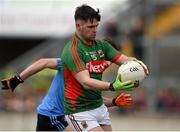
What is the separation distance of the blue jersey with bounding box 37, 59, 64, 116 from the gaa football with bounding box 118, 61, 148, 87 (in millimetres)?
1204

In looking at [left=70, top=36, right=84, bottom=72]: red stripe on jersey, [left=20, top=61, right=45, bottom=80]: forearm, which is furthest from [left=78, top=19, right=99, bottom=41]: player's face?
[left=20, top=61, right=45, bottom=80]: forearm

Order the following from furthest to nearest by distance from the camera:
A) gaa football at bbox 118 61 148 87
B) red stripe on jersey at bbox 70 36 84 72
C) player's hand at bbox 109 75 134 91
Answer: red stripe on jersey at bbox 70 36 84 72
gaa football at bbox 118 61 148 87
player's hand at bbox 109 75 134 91

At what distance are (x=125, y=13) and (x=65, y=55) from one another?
13.9m

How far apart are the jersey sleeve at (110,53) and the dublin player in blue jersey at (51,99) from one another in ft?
1.74

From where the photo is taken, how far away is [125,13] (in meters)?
23.3

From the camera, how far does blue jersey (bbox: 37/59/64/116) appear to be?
1027 centimetres

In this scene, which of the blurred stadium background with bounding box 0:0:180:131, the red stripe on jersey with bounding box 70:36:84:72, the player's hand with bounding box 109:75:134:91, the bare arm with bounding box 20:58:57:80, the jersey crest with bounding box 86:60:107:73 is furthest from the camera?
the blurred stadium background with bounding box 0:0:180:131

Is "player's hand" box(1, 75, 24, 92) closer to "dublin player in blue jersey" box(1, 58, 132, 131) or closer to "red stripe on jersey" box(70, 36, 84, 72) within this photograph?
"dublin player in blue jersey" box(1, 58, 132, 131)

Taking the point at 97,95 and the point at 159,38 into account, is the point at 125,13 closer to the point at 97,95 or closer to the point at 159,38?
the point at 159,38

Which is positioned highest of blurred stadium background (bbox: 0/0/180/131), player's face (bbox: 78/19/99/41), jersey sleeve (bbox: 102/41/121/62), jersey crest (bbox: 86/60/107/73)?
player's face (bbox: 78/19/99/41)

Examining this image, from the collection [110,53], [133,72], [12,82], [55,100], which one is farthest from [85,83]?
[12,82]

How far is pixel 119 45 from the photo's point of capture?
21.9 m

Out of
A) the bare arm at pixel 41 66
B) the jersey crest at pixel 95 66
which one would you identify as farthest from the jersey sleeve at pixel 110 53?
the bare arm at pixel 41 66

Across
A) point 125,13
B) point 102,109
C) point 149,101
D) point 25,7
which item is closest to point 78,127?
point 102,109
